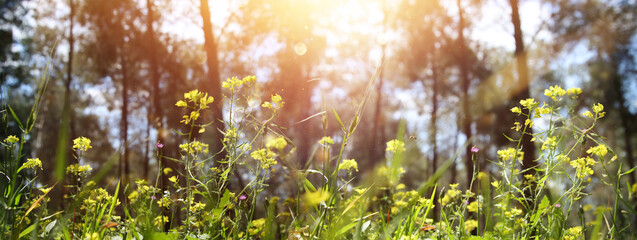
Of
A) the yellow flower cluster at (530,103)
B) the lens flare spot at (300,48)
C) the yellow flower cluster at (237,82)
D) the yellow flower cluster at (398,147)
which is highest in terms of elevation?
the lens flare spot at (300,48)

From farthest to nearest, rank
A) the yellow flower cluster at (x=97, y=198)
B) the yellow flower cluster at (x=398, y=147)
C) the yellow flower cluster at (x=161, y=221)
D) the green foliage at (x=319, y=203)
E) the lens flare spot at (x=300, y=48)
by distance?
the lens flare spot at (x=300, y=48)
the yellow flower cluster at (x=161, y=221)
the yellow flower cluster at (x=97, y=198)
the green foliage at (x=319, y=203)
the yellow flower cluster at (x=398, y=147)

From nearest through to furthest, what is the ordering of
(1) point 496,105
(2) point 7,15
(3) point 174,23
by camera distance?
(3) point 174,23 < (1) point 496,105 < (2) point 7,15

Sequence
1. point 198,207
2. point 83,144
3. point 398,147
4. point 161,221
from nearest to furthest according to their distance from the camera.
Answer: point 398,147, point 198,207, point 83,144, point 161,221

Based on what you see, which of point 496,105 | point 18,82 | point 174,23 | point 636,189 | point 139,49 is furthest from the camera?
point 18,82

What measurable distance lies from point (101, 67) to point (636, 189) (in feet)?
45.6

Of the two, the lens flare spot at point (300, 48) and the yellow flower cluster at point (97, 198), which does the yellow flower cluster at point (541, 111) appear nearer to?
the yellow flower cluster at point (97, 198)

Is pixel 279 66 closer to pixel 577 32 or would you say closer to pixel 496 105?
pixel 496 105

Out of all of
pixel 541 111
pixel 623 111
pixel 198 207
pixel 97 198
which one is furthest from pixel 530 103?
pixel 623 111

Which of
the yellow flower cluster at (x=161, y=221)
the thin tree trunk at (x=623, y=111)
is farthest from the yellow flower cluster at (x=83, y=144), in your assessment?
the thin tree trunk at (x=623, y=111)

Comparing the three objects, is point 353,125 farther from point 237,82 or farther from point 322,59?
point 322,59

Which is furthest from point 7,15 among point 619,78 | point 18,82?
point 619,78

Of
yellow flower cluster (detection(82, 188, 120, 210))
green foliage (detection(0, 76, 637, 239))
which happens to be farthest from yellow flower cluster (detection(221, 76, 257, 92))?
yellow flower cluster (detection(82, 188, 120, 210))

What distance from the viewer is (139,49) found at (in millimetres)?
12422

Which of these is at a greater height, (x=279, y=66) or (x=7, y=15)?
(x=7, y=15)
